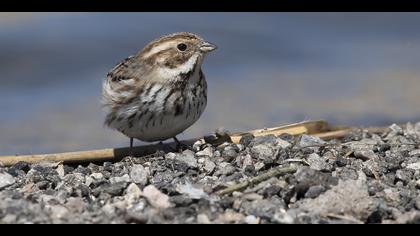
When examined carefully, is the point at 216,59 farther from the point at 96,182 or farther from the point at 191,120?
the point at 96,182

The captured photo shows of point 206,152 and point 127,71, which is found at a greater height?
point 127,71

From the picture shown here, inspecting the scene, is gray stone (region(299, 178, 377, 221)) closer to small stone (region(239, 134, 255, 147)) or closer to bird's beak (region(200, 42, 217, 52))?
small stone (region(239, 134, 255, 147))

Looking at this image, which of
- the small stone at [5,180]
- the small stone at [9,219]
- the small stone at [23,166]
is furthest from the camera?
the small stone at [23,166]

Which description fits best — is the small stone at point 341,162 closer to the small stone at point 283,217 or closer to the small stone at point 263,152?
the small stone at point 263,152

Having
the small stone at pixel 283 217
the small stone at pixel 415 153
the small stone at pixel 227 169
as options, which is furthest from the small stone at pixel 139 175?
the small stone at pixel 415 153

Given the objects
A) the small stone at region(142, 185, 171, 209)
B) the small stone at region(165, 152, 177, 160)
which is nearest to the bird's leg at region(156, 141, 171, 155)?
the small stone at region(165, 152, 177, 160)

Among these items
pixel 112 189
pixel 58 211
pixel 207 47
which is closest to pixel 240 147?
pixel 207 47

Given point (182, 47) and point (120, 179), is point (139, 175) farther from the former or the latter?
point (182, 47)
